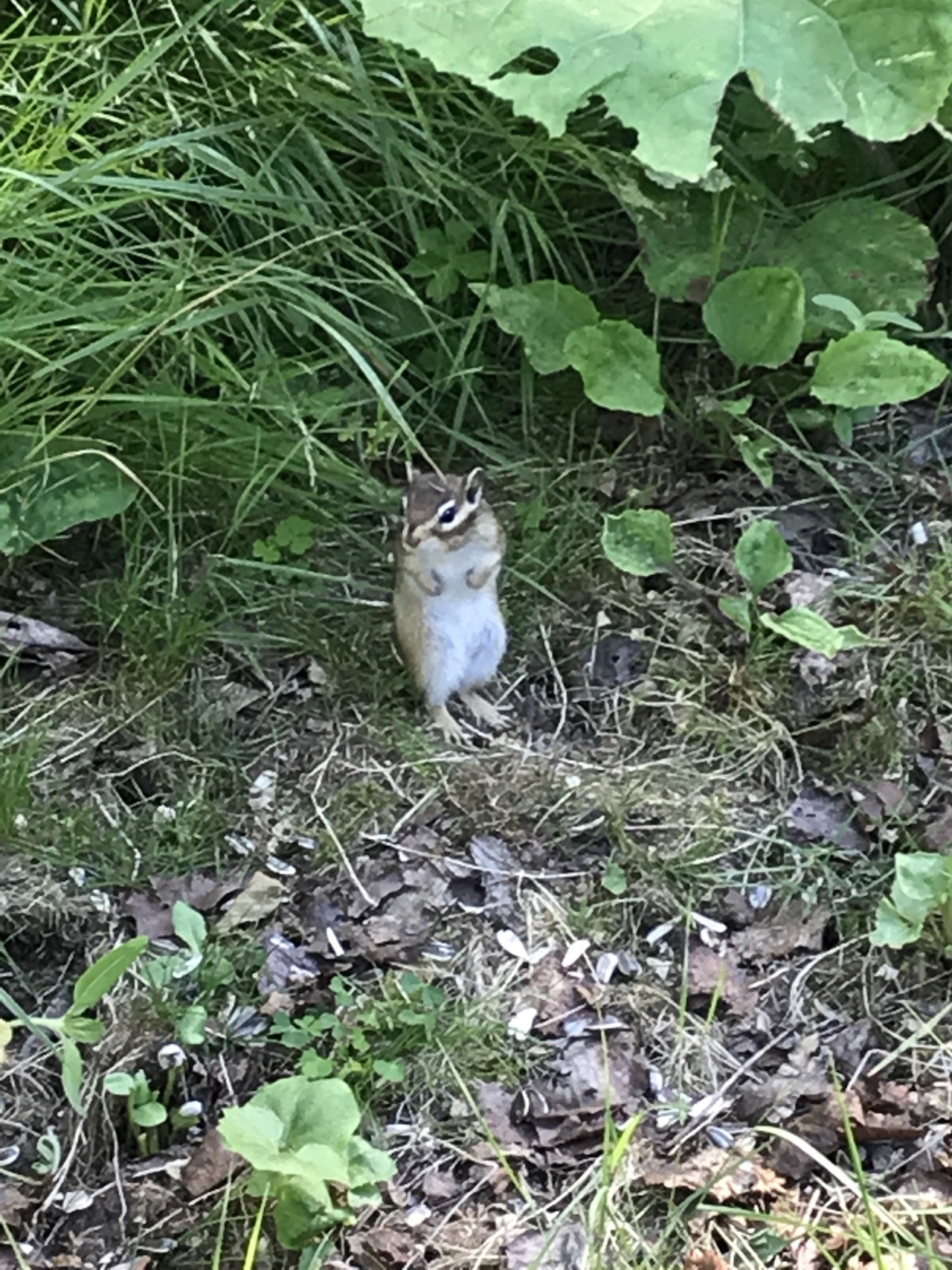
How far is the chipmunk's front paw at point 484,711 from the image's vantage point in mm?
2893

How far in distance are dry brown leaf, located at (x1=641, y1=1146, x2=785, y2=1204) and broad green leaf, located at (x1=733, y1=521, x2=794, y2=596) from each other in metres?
1.15

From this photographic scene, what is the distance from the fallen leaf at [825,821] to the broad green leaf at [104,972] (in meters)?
1.26

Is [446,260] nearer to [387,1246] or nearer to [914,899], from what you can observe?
[914,899]

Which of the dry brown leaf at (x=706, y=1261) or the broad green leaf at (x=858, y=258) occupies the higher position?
the broad green leaf at (x=858, y=258)

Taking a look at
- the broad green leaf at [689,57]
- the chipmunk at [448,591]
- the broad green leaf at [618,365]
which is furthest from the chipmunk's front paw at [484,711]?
the broad green leaf at [689,57]

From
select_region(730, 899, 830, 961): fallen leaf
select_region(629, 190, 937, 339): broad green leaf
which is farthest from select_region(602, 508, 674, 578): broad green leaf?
select_region(730, 899, 830, 961): fallen leaf

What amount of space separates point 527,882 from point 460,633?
518 mm

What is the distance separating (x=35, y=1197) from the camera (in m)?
2.15

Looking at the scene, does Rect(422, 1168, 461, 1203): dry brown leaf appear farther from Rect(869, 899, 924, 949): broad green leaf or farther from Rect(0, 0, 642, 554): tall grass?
Rect(0, 0, 642, 554): tall grass

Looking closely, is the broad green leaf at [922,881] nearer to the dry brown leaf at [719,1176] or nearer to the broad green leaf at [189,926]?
the dry brown leaf at [719,1176]

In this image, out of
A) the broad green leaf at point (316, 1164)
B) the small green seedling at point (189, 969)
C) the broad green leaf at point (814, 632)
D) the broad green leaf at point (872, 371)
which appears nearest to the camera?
the broad green leaf at point (316, 1164)

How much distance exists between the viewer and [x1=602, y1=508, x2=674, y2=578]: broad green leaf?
9.57 feet

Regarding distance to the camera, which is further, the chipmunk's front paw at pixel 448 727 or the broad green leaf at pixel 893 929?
the chipmunk's front paw at pixel 448 727

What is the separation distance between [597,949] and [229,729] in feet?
2.84
